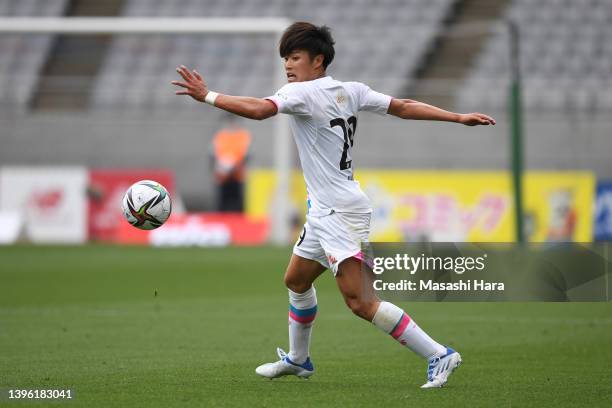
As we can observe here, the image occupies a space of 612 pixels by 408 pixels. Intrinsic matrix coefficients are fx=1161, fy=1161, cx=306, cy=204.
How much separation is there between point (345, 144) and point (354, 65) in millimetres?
20540

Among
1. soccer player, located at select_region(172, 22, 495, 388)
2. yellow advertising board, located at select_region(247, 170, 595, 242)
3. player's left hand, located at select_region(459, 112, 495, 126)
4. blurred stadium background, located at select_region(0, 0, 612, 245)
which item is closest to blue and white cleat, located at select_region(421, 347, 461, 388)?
soccer player, located at select_region(172, 22, 495, 388)

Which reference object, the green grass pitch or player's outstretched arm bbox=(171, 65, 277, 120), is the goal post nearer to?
the green grass pitch

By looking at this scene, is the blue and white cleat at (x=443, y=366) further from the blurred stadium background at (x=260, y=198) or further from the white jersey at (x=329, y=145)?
the white jersey at (x=329, y=145)

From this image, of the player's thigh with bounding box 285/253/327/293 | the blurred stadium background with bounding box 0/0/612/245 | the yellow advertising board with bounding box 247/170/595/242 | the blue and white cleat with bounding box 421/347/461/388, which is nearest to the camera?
the blue and white cleat with bounding box 421/347/461/388

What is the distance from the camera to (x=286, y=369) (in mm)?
7164

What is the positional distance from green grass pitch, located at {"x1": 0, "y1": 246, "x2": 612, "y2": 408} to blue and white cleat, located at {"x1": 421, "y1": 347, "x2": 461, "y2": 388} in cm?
10

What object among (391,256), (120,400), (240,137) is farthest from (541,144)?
(120,400)

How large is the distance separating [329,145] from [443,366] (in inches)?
56.2

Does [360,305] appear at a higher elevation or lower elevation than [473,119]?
lower

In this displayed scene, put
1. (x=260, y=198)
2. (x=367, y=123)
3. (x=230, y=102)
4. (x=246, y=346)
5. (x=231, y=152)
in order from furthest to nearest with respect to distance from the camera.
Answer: (x=231, y=152)
(x=367, y=123)
(x=260, y=198)
(x=246, y=346)
(x=230, y=102)

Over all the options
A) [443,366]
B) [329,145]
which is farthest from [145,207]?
[443,366]

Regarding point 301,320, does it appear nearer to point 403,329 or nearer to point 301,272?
point 301,272

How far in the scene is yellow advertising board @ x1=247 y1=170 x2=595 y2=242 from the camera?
833 inches

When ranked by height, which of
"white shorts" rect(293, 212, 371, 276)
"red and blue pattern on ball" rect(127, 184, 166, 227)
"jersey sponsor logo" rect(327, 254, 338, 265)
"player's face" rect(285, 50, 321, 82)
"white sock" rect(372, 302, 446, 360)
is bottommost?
"white sock" rect(372, 302, 446, 360)
